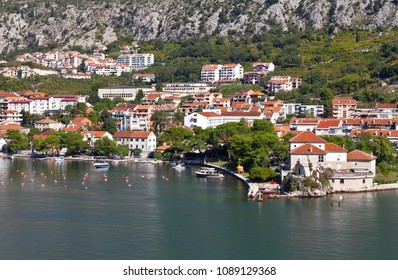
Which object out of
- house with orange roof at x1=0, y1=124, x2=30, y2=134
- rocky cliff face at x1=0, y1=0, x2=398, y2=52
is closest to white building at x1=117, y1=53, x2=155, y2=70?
rocky cliff face at x1=0, y1=0, x2=398, y2=52

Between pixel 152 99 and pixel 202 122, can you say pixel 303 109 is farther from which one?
pixel 152 99

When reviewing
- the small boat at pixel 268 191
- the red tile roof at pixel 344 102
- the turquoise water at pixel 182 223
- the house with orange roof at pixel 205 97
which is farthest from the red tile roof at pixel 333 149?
the house with orange roof at pixel 205 97

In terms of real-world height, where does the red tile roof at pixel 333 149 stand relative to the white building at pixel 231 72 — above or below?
below

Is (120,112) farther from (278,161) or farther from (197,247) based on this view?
(197,247)

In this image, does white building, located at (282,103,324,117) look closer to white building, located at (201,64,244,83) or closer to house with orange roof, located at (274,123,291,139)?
house with orange roof, located at (274,123,291,139)

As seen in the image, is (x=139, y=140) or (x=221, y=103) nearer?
(x=139, y=140)

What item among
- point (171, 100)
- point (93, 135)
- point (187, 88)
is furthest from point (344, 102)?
point (187, 88)

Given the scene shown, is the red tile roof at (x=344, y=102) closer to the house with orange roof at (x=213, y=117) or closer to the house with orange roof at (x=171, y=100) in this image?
the house with orange roof at (x=213, y=117)
